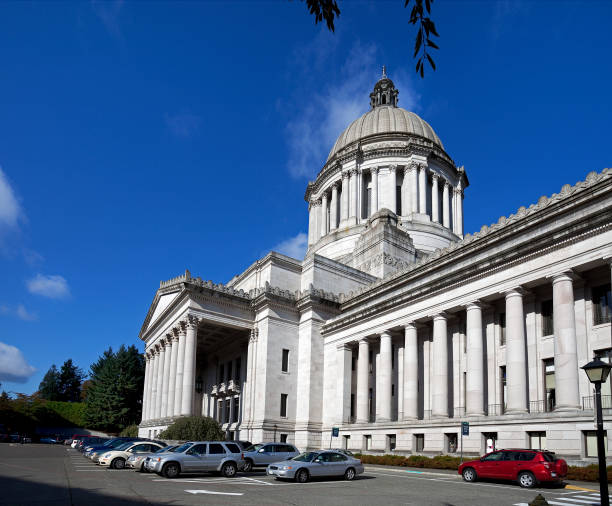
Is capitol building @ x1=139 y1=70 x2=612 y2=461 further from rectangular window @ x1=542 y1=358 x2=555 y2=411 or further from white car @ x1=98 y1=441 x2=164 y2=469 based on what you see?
white car @ x1=98 y1=441 x2=164 y2=469

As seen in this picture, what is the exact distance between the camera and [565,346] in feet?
85.1

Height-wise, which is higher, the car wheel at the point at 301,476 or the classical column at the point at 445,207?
the classical column at the point at 445,207

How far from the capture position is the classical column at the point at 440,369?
33.1 m

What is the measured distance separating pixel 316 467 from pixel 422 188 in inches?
1858

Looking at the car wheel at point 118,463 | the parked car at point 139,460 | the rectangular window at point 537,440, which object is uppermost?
the rectangular window at point 537,440

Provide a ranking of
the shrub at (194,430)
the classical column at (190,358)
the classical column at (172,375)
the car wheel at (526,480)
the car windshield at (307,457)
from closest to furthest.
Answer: the car wheel at (526,480)
the car windshield at (307,457)
the shrub at (194,430)
the classical column at (190,358)
the classical column at (172,375)

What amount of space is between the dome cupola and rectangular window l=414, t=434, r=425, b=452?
186 feet

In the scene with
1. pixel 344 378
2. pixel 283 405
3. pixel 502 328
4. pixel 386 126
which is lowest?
pixel 283 405

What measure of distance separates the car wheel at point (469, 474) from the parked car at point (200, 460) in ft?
33.2

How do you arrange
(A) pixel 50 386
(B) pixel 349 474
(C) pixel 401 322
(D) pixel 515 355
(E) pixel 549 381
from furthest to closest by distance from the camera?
(A) pixel 50 386 → (C) pixel 401 322 → (E) pixel 549 381 → (D) pixel 515 355 → (B) pixel 349 474

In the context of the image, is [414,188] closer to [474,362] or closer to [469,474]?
[474,362]

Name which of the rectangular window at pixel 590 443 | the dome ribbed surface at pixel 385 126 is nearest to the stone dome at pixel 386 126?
the dome ribbed surface at pixel 385 126

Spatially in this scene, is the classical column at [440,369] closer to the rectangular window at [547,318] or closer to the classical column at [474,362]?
the classical column at [474,362]

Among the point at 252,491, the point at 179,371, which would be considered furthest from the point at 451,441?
the point at 179,371
